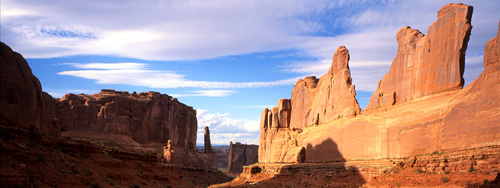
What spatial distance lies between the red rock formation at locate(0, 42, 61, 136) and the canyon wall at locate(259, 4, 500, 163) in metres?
25.2

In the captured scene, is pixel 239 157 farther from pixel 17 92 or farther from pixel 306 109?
pixel 17 92

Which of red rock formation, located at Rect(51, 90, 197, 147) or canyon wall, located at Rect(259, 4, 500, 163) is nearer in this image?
canyon wall, located at Rect(259, 4, 500, 163)

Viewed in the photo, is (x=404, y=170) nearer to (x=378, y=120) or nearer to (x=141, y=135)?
(x=378, y=120)

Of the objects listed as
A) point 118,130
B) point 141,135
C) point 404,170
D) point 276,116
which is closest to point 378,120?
point 404,170

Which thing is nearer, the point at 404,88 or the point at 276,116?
the point at 404,88

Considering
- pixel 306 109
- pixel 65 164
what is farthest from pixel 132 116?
pixel 65 164

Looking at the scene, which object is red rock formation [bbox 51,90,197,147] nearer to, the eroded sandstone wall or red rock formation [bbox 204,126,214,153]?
the eroded sandstone wall

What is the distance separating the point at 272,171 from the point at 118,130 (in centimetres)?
2473

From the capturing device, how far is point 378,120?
128ft

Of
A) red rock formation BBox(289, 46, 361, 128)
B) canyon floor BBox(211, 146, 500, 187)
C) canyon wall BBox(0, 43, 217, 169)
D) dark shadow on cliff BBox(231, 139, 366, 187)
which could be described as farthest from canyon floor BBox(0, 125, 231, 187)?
red rock formation BBox(289, 46, 361, 128)

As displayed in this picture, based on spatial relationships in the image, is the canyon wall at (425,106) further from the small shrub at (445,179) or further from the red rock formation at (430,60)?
the small shrub at (445,179)

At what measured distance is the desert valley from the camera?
2184 cm

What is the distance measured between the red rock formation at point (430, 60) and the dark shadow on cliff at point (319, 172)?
21.2 ft

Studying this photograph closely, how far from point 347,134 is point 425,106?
10.8m
